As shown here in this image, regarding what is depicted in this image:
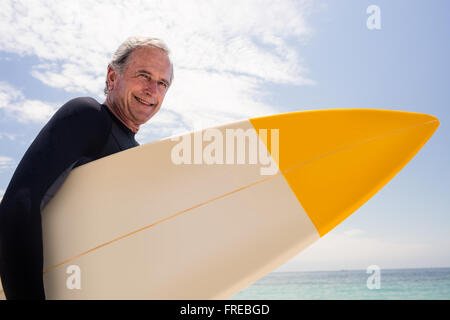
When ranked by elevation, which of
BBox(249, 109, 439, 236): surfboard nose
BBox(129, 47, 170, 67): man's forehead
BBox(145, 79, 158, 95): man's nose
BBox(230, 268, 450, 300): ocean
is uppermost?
BBox(129, 47, 170, 67): man's forehead

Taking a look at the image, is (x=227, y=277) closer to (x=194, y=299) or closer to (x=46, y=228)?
(x=194, y=299)

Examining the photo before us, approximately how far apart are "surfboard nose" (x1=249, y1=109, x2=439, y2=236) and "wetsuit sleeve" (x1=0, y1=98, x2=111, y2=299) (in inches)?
36.9

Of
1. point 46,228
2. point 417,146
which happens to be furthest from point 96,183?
point 417,146

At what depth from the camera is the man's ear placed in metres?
1.70

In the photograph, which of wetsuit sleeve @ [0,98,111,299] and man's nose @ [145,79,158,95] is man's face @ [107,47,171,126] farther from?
wetsuit sleeve @ [0,98,111,299]

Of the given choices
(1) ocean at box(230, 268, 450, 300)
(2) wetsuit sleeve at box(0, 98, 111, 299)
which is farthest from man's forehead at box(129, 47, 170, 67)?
(1) ocean at box(230, 268, 450, 300)

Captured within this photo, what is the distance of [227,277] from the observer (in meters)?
1.52

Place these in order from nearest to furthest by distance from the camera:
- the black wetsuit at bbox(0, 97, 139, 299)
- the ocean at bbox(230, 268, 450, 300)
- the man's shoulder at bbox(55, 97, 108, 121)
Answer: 1. the black wetsuit at bbox(0, 97, 139, 299)
2. the man's shoulder at bbox(55, 97, 108, 121)
3. the ocean at bbox(230, 268, 450, 300)

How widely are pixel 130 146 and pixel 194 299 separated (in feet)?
2.56

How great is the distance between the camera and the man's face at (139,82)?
1643 millimetres

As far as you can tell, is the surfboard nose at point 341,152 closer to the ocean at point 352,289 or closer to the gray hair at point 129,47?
the gray hair at point 129,47

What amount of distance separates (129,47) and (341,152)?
47.3 inches

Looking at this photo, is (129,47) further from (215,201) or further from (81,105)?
(215,201)

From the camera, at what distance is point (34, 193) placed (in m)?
1.06
